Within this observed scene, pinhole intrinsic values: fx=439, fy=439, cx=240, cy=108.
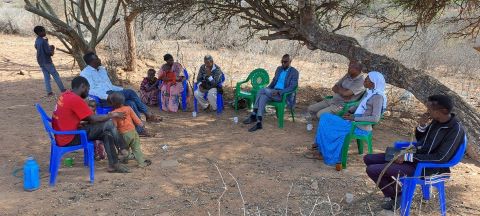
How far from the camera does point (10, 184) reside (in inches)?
187

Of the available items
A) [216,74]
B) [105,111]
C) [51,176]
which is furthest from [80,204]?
[216,74]

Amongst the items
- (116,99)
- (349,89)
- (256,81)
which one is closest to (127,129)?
(116,99)

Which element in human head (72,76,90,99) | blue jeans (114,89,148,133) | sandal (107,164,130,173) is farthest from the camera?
blue jeans (114,89,148,133)

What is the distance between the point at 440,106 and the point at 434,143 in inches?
13.4

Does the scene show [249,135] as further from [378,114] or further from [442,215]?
[442,215]

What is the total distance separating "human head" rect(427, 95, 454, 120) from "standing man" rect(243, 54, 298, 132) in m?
3.22

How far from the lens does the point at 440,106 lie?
3824 mm

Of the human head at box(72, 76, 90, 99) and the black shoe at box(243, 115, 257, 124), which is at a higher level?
the human head at box(72, 76, 90, 99)

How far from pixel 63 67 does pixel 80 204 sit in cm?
877

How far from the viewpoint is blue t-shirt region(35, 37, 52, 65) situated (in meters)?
8.55

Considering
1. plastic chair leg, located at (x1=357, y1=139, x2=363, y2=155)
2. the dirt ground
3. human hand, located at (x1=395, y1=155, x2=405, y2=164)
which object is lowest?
the dirt ground

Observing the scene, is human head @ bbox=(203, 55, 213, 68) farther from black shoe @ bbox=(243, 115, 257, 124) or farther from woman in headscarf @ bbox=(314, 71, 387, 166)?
woman in headscarf @ bbox=(314, 71, 387, 166)

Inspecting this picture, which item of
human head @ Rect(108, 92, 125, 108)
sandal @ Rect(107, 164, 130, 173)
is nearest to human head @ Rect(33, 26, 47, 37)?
human head @ Rect(108, 92, 125, 108)

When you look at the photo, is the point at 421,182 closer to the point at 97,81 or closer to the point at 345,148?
the point at 345,148
